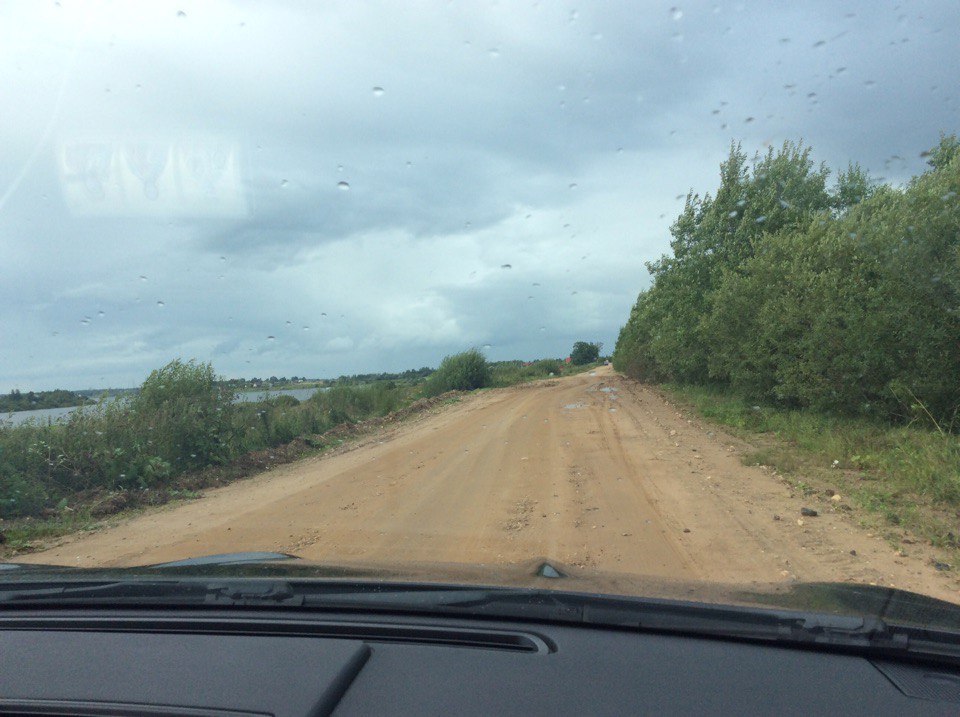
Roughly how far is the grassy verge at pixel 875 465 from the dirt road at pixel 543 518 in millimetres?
480

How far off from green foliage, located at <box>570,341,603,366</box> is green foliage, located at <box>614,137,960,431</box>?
50.2 metres

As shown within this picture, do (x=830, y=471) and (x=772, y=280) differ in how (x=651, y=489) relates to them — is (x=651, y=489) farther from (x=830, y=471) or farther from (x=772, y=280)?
(x=772, y=280)

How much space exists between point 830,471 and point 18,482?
39.2 feet

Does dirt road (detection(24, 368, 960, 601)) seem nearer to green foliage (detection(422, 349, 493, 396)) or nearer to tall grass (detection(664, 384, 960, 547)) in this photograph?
tall grass (detection(664, 384, 960, 547))

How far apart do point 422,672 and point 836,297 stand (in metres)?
13.8

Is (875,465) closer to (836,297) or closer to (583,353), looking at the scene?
(836,297)

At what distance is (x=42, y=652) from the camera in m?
2.64

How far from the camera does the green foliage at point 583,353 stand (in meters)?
75.4

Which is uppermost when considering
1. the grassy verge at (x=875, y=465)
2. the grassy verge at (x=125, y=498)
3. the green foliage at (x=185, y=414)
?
the green foliage at (x=185, y=414)

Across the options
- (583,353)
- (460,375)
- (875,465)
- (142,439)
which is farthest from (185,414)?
(583,353)

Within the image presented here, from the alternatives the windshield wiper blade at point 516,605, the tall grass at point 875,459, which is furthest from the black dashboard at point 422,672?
the tall grass at point 875,459

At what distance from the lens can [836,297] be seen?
547 inches

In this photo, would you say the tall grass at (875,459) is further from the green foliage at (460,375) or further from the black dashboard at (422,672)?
the green foliage at (460,375)

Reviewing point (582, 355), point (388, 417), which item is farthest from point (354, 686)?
point (582, 355)
